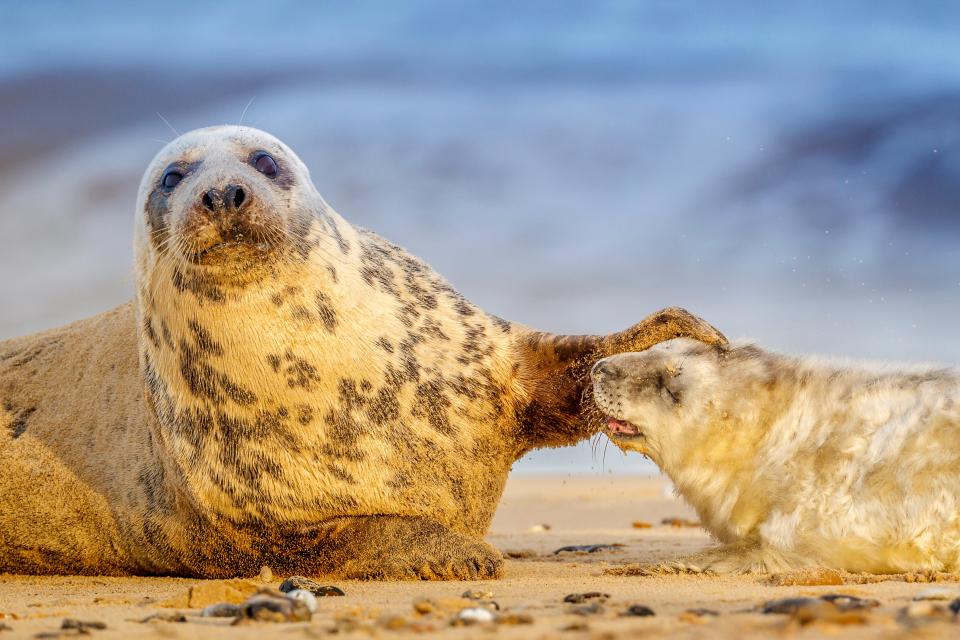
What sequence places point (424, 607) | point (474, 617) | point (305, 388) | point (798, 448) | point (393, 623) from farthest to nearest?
1. point (305, 388)
2. point (798, 448)
3. point (424, 607)
4. point (474, 617)
5. point (393, 623)

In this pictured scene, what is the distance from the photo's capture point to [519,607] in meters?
3.79

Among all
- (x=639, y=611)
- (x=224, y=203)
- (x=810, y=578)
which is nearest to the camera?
(x=639, y=611)

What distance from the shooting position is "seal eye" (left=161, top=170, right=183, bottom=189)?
5.54 meters

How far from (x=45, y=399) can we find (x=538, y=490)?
11.7 m

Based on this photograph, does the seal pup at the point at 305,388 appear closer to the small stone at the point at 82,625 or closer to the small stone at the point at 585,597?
the small stone at the point at 585,597

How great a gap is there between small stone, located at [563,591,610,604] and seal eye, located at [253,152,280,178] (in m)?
2.48

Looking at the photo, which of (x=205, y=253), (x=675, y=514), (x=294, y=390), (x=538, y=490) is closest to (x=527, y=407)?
(x=294, y=390)

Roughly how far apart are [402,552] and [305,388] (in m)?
0.81

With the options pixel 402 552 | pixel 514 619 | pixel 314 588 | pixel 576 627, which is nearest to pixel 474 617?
pixel 514 619

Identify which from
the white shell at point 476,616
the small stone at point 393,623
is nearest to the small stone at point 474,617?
the white shell at point 476,616

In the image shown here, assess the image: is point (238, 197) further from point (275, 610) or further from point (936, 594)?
point (936, 594)

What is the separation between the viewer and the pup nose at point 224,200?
4992 millimetres

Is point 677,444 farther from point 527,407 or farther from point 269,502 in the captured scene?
point 269,502

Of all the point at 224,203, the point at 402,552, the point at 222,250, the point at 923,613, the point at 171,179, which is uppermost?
the point at 171,179
